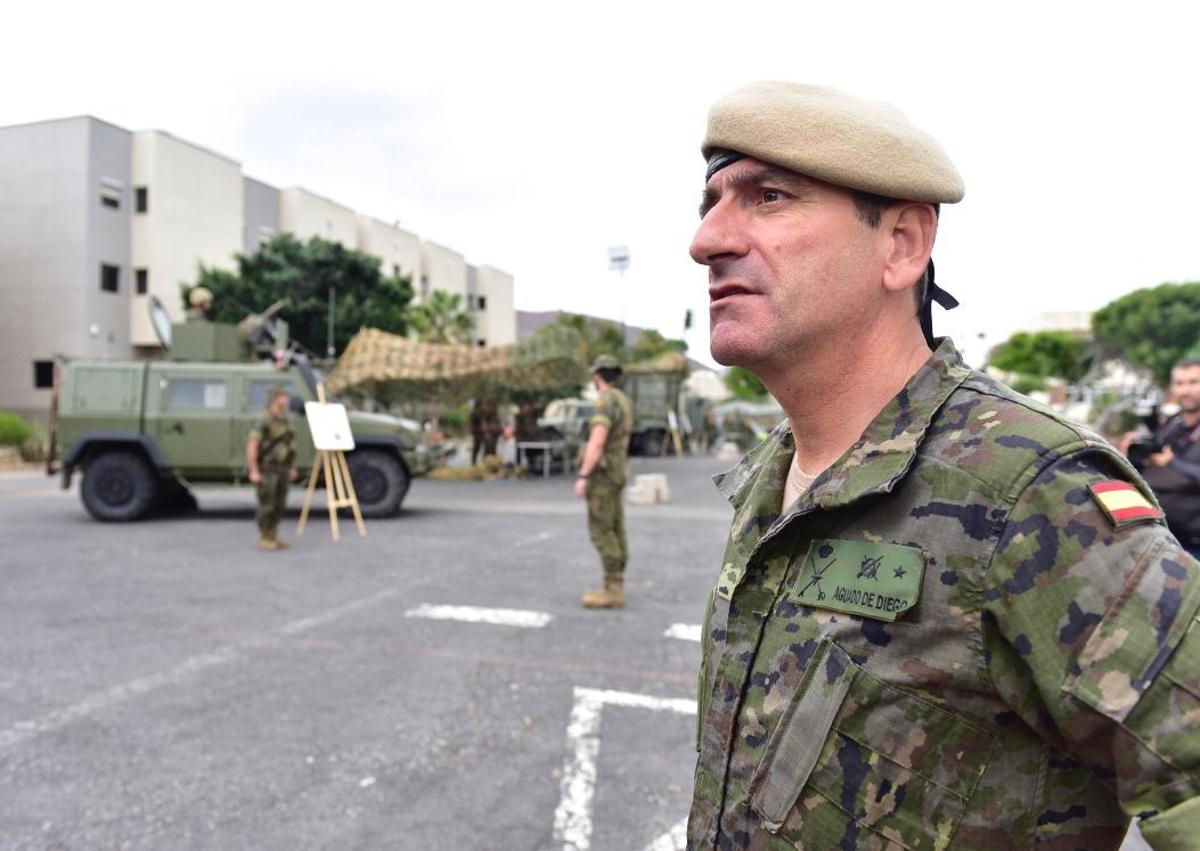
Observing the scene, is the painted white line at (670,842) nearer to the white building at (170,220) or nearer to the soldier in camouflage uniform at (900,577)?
the soldier in camouflage uniform at (900,577)

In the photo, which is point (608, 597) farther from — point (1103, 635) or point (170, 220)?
point (170, 220)

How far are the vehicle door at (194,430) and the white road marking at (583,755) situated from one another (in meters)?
7.54

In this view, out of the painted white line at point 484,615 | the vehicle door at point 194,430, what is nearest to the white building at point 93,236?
the vehicle door at point 194,430

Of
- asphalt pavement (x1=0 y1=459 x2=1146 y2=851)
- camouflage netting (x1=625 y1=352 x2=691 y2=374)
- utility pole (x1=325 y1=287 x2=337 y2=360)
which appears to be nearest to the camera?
asphalt pavement (x1=0 y1=459 x2=1146 y2=851)

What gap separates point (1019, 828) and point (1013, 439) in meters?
0.43

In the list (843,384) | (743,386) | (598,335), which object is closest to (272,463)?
(843,384)

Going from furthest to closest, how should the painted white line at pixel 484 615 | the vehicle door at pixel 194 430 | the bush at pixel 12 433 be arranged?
the bush at pixel 12 433 → the vehicle door at pixel 194 430 → the painted white line at pixel 484 615

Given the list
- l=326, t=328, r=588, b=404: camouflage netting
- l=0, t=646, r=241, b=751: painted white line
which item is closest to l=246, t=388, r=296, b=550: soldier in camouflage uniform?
l=0, t=646, r=241, b=751: painted white line

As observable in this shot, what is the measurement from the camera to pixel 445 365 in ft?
52.2

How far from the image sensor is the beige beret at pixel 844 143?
3.58ft

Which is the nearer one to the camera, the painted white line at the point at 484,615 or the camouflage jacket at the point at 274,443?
the painted white line at the point at 484,615

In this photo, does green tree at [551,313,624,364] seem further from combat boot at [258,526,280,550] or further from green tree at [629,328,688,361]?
combat boot at [258,526,280,550]

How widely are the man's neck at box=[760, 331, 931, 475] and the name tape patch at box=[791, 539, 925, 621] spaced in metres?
0.19

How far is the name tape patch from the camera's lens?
3.16 feet
